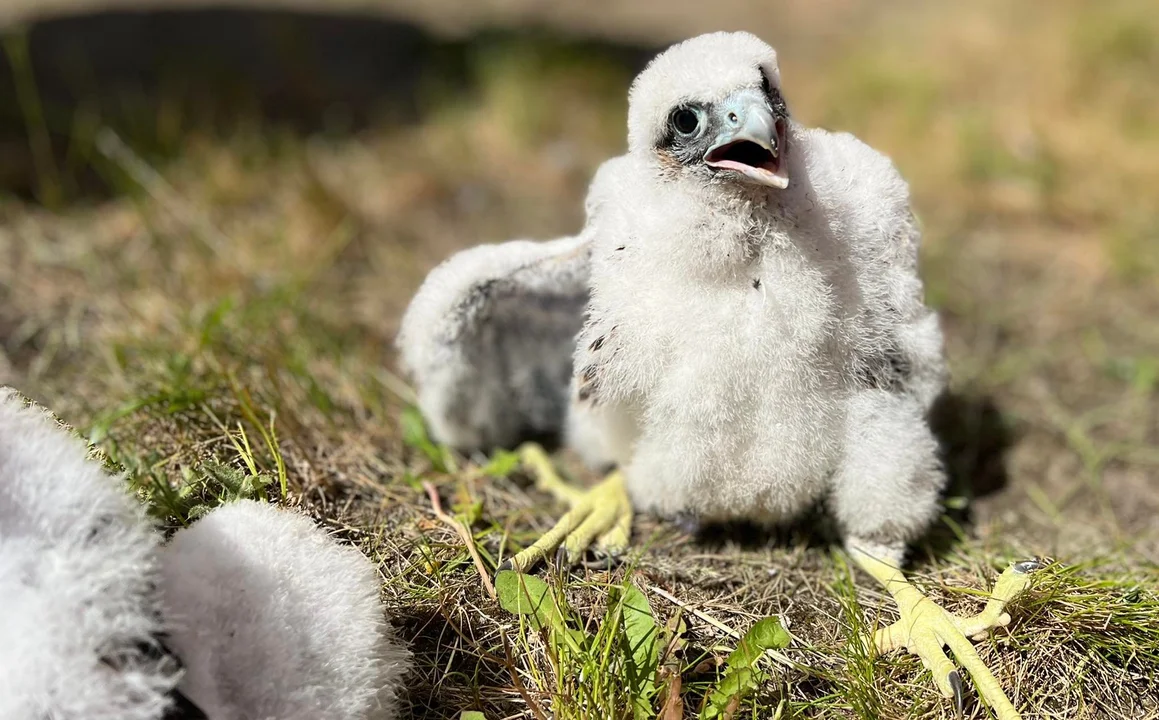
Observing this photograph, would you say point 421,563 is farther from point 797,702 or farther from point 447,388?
point 797,702

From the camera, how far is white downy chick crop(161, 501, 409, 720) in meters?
1.73

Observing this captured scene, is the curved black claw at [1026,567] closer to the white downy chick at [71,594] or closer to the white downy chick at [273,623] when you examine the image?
the white downy chick at [273,623]

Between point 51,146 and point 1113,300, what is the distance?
617cm

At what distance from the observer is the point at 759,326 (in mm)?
2131

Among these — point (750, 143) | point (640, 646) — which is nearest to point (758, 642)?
point (640, 646)

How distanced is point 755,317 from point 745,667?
2.85 ft

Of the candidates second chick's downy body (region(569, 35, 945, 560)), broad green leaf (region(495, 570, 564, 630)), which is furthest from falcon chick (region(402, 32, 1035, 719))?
broad green leaf (region(495, 570, 564, 630))

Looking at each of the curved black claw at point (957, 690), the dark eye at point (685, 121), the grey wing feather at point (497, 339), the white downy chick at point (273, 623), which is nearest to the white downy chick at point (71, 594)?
the white downy chick at point (273, 623)

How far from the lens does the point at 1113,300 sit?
14.4 ft

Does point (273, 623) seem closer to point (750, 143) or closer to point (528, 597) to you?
point (528, 597)

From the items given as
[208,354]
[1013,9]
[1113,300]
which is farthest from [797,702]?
[1013,9]

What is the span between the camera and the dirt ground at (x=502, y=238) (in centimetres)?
228

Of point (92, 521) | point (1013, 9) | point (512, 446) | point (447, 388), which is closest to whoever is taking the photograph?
point (92, 521)

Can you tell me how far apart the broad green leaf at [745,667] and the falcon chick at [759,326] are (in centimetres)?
42
